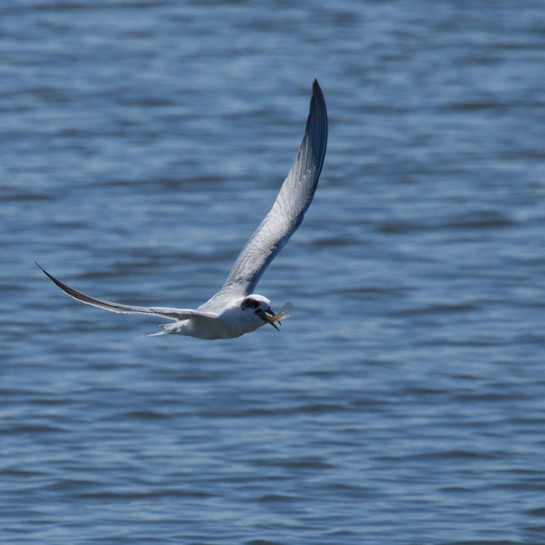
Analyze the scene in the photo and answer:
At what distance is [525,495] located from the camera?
987 centimetres

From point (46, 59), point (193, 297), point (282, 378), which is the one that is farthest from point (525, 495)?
point (46, 59)

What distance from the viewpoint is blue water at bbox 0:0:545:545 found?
978 centimetres

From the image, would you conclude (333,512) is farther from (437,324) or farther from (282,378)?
(437,324)

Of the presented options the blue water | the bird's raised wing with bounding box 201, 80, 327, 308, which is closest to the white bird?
the bird's raised wing with bounding box 201, 80, 327, 308

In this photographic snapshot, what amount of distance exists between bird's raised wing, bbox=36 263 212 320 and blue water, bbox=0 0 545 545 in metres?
3.40

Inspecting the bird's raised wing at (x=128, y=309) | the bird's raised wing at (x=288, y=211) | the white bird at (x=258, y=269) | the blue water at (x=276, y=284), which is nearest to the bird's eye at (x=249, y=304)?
the white bird at (x=258, y=269)

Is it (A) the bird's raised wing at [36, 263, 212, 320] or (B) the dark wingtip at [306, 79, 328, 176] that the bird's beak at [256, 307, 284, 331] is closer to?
(A) the bird's raised wing at [36, 263, 212, 320]

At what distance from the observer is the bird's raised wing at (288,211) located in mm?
7270

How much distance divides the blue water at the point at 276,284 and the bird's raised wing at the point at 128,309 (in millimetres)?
3403

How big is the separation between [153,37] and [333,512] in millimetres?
14666

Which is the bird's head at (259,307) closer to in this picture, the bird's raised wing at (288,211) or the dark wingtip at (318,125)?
the bird's raised wing at (288,211)

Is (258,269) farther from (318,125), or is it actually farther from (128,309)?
(128,309)

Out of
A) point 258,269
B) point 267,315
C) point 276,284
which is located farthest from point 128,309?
point 276,284

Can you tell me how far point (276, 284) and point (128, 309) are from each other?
26.0 ft
